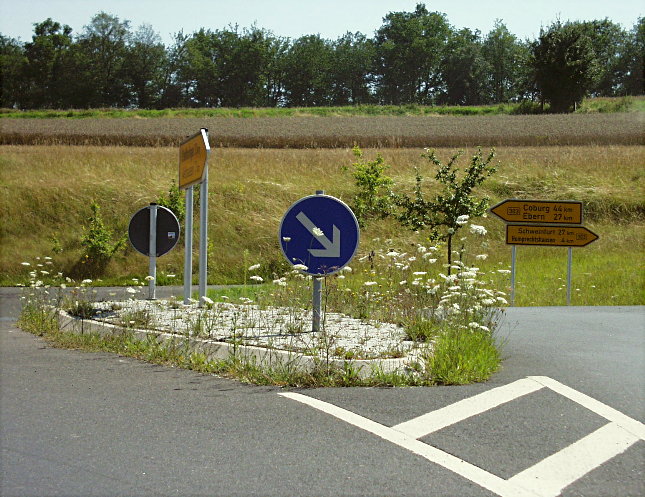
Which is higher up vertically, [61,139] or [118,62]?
[118,62]

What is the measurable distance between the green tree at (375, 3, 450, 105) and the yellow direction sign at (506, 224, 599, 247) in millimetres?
18577

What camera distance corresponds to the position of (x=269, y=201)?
92.9ft

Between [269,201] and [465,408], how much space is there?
23.4 m

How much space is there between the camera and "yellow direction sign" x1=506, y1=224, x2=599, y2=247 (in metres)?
16.4

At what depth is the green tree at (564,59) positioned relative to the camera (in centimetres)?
5369

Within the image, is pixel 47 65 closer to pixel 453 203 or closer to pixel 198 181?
pixel 453 203

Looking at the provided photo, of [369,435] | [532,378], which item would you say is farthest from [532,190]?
[369,435]

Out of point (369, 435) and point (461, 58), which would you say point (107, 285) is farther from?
point (461, 58)

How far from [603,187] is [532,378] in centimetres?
2864

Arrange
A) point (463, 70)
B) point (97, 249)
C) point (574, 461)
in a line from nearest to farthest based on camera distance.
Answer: point (574, 461)
point (97, 249)
point (463, 70)

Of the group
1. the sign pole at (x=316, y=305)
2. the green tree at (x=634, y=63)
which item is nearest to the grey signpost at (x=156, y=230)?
the sign pole at (x=316, y=305)

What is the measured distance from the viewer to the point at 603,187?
32812 millimetres

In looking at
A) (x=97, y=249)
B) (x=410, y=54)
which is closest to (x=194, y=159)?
(x=97, y=249)

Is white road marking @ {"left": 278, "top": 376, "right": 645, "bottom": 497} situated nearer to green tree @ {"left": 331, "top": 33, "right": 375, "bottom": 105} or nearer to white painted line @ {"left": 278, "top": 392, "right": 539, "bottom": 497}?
white painted line @ {"left": 278, "top": 392, "right": 539, "bottom": 497}
